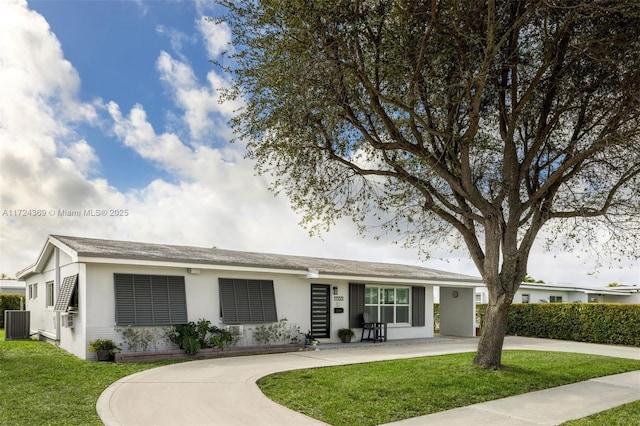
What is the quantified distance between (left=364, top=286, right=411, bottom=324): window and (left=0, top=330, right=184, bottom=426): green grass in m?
8.56

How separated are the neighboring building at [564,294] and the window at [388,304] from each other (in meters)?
8.08

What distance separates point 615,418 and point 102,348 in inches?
410

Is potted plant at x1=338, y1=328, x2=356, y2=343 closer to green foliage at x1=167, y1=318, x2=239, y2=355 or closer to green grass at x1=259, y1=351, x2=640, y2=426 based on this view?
green foliage at x1=167, y1=318, x2=239, y2=355

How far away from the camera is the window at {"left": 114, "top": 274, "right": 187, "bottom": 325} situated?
12.5 meters

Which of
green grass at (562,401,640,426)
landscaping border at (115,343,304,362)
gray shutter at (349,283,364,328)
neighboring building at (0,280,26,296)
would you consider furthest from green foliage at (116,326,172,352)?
neighboring building at (0,280,26,296)

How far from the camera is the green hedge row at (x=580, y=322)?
739 inches

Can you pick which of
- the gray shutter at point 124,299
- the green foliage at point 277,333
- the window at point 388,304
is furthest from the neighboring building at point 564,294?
the gray shutter at point 124,299

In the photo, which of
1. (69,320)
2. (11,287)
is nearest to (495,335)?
(69,320)

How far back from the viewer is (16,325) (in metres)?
17.6

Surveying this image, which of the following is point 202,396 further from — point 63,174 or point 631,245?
point 631,245

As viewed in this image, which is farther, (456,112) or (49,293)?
(49,293)

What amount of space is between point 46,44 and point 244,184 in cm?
591

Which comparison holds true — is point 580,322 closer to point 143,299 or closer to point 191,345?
point 191,345

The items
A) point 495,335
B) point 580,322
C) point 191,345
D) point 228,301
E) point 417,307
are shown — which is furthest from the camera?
point 580,322
